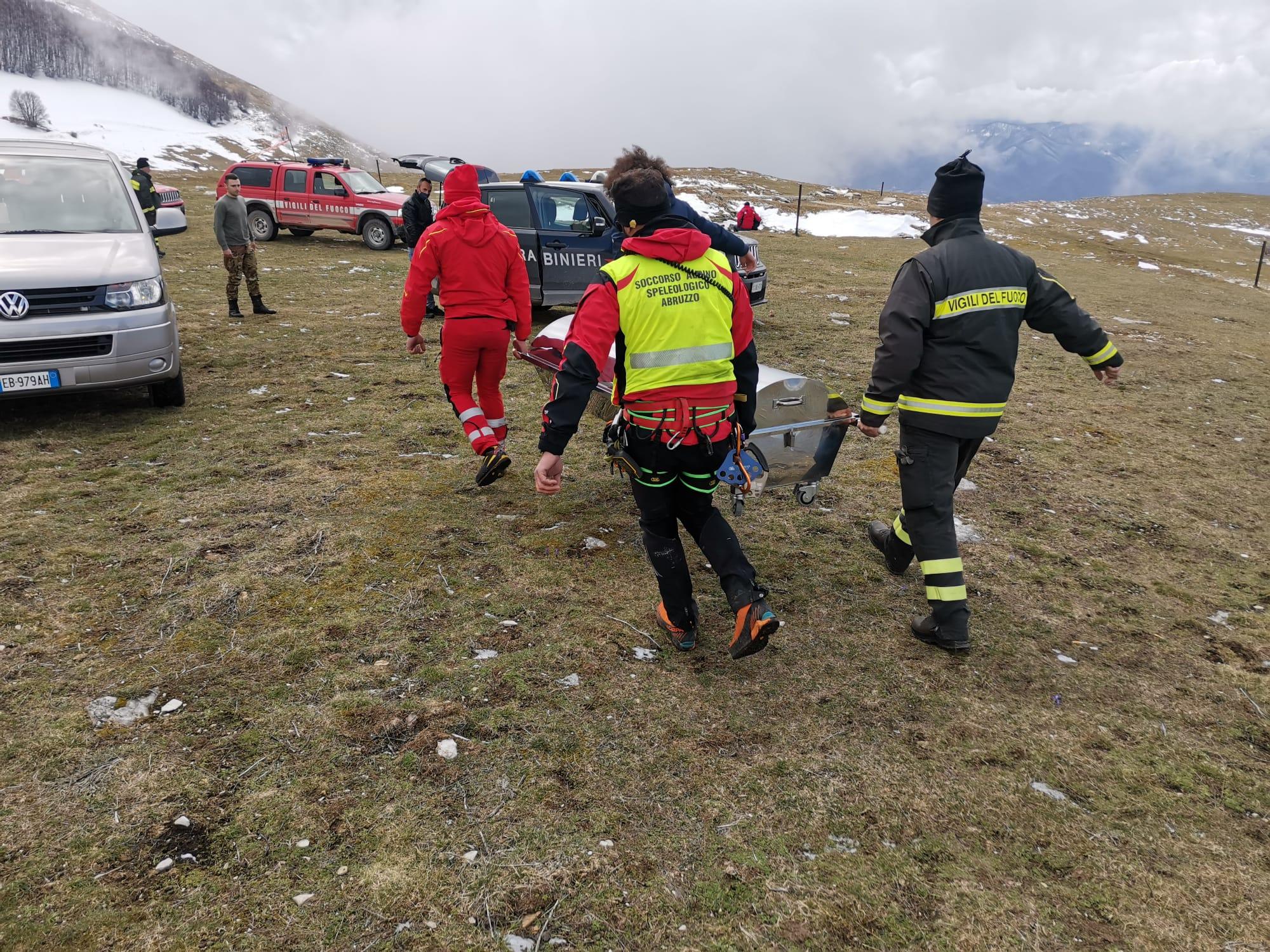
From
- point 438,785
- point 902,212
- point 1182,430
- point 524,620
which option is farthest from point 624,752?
point 902,212

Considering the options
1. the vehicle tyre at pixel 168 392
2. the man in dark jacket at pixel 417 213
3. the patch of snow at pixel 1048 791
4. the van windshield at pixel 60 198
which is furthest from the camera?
the man in dark jacket at pixel 417 213

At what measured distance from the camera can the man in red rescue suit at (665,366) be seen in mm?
3020

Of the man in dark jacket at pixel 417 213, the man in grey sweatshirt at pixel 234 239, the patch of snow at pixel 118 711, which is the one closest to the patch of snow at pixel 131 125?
the man in grey sweatshirt at pixel 234 239

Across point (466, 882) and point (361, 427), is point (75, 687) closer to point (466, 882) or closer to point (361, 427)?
point (466, 882)

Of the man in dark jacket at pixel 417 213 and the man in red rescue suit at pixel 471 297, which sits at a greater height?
the man in dark jacket at pixel 417 213

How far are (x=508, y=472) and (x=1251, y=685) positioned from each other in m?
4.59

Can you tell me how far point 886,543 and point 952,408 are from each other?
119 cm

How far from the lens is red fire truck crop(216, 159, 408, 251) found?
17.9 meters

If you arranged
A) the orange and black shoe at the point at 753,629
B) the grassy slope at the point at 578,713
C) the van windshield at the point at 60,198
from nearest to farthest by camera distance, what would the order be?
the grassy slope at the point at 578,713
the orange and black shoe at the point at 753,629
the van windshield at the point at 60,198

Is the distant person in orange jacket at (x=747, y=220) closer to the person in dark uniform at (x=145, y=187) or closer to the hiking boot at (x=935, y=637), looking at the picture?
the person in dark uniform at (x=145, y=187)

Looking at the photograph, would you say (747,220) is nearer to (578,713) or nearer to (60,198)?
(60,198)

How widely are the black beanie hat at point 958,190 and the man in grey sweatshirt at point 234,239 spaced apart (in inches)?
356

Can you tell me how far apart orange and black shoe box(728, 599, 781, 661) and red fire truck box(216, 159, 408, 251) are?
17.2 m

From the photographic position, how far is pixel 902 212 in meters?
37.2
